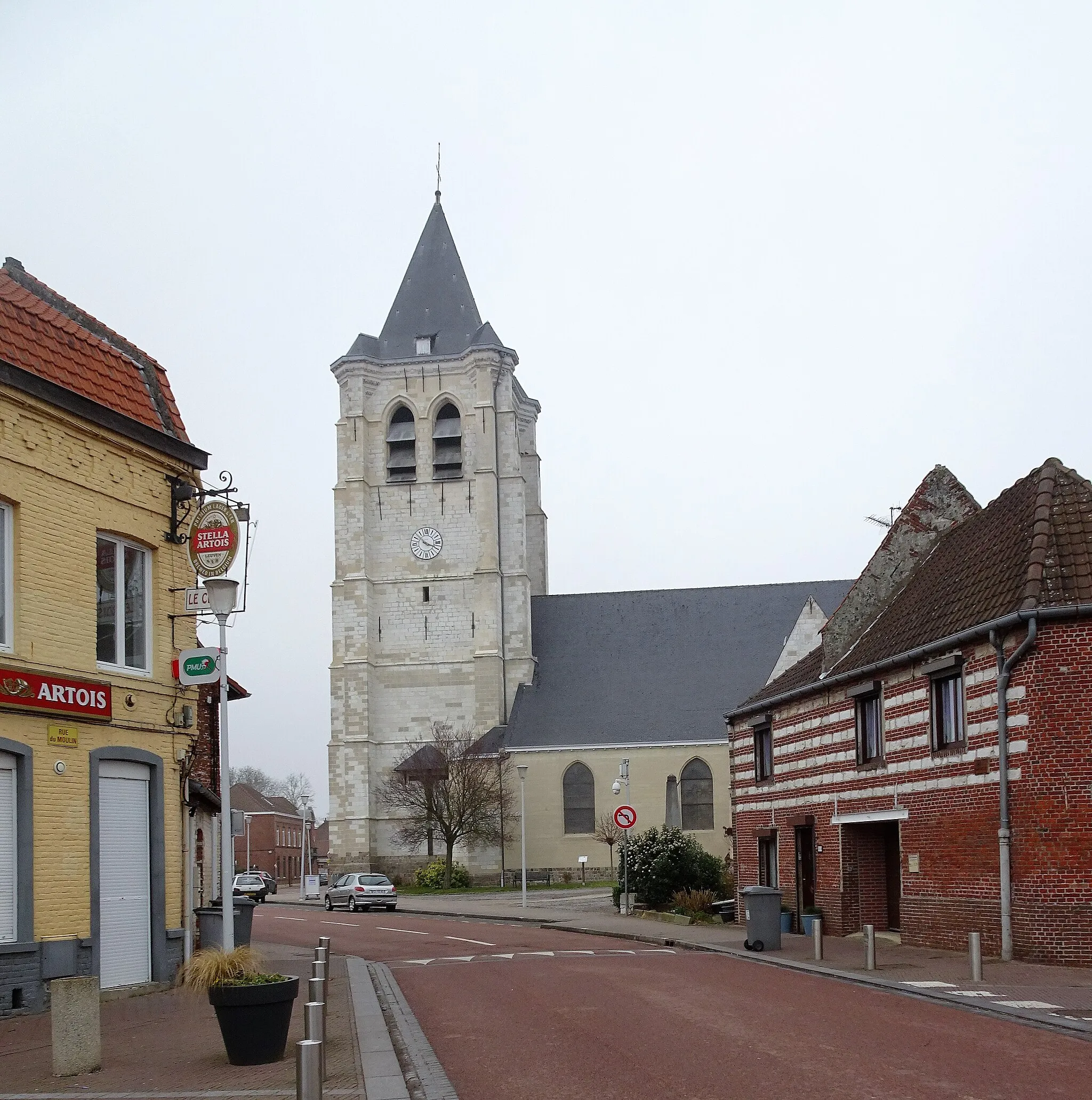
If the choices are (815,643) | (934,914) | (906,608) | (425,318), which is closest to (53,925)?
(934,914)

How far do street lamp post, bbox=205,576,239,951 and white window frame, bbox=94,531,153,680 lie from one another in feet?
8.66

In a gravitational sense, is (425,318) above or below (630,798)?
above

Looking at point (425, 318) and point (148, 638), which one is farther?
point (425, 318)

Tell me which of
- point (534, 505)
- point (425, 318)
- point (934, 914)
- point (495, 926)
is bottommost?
point (495, 926)

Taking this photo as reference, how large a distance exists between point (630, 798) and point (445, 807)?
8.41 meters

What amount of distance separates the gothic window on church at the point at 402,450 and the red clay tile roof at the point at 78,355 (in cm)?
4843

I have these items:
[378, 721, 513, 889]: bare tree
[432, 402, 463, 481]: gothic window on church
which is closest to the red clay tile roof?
[378, 721, 513, 889]: bare tree

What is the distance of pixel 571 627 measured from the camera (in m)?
70.7

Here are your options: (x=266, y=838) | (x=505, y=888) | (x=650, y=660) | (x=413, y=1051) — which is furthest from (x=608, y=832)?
(x=266, y=838)

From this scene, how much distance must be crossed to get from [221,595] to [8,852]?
12.2 feet

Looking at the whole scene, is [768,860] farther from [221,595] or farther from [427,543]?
[427,543]

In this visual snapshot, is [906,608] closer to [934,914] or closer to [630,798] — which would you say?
[934,914]

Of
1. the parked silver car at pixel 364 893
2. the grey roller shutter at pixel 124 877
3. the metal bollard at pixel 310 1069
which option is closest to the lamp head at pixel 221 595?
the grey roller shutter at pixel 124 877

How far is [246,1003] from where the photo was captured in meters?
11.7
